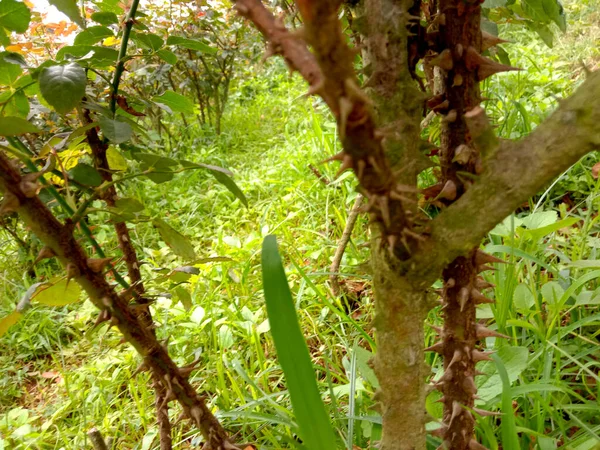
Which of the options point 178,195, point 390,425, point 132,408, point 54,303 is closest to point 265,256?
point 390,425

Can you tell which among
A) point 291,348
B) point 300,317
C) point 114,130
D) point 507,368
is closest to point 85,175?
point 114,130

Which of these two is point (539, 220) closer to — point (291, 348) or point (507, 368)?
point (507, 368)

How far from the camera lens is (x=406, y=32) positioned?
1.20 ft

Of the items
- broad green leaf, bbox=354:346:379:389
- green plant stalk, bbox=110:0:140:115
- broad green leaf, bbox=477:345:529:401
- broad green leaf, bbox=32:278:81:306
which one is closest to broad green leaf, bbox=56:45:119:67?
green plant stalk, bbox=110:0:140:115

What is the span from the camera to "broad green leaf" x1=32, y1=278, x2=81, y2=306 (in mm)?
531

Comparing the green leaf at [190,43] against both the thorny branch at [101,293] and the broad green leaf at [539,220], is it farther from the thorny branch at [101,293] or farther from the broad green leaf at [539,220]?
the broad green leaf at [539,220]

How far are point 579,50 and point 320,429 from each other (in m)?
→ 3.17

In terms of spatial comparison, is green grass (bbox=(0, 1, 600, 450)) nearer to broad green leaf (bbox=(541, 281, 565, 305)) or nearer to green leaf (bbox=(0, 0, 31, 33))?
broad green leaf (bbox=(541, 281, 565, 305))

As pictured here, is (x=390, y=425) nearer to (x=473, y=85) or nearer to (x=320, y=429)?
(x=320, y=429)

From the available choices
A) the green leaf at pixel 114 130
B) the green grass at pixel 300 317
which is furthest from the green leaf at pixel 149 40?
the green grass at pixel 300 317

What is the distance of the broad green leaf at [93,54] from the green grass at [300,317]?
0.25m

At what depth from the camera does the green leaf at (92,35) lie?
0.65 m

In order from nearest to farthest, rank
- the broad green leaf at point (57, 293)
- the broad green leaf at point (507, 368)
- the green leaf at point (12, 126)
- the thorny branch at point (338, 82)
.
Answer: the thorny branch at point (338, 82) < the green leaf at point (12, 126) < the broad green leaf at point (57, 293) < the broad green leaf at point (507, 368)

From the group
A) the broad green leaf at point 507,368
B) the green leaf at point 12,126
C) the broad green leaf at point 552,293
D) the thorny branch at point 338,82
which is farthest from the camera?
the broad green leaf at point 552,293
